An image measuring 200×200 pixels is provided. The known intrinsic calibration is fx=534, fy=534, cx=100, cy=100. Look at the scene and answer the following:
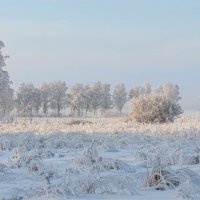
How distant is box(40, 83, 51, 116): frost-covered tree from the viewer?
127312mm

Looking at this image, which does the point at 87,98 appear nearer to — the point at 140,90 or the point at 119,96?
the point at 119,96

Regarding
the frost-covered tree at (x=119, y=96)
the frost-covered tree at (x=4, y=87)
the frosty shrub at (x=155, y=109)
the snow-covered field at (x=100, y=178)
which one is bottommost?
the snow-covered field at (x=100, y=178)

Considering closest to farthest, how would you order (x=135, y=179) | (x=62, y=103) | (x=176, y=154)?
(x=135, y=179) < (x=176, y=154) < (x=62, y=103)

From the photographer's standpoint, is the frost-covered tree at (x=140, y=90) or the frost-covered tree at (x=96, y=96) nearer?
the frost-covered tree at (x=96, y=96)

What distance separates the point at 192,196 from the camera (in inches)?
229

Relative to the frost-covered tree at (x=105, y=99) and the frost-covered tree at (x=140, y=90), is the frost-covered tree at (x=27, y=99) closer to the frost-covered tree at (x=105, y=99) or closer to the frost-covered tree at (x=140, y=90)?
the frost-covered tree at (x=105, y=99)

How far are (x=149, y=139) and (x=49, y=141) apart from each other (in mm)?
2918

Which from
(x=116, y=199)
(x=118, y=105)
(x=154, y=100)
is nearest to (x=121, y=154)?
(x=116, y=199)

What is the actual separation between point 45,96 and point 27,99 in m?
11.3

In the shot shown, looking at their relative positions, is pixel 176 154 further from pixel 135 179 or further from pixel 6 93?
pixel 6 93

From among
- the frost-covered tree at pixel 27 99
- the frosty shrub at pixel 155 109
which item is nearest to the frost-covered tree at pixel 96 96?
the frost-covered tree at pixel 27 99

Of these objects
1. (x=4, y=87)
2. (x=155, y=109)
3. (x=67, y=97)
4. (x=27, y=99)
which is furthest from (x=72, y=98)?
(x=155, y=109)

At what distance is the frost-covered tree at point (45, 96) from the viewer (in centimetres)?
12731

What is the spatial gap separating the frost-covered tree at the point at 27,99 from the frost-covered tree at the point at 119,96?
2698 cm
